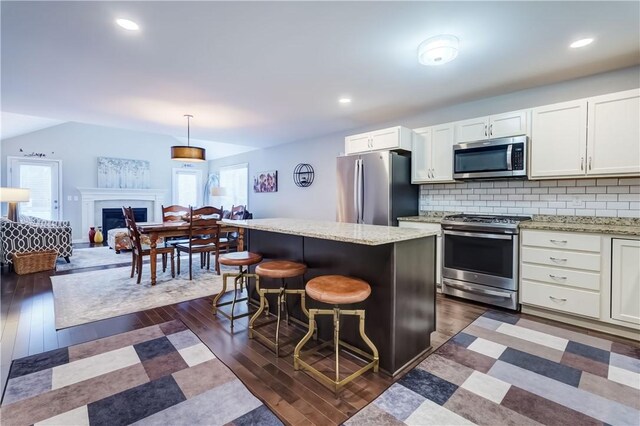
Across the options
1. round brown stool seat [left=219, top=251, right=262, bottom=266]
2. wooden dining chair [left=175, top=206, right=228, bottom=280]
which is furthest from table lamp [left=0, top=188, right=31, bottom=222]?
round brown stool seat [left=219, top=251, right=262, bottom=266]

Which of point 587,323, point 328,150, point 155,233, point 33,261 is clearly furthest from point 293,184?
point 587,323

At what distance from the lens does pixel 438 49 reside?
2.35 metres

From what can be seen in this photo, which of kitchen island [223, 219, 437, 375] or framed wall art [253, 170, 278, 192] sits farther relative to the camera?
framed wall art [253, 170, 278, 192]

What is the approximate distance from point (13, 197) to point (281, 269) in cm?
557

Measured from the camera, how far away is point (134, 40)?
94.3 inches

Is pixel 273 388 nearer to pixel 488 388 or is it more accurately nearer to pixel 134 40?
pixel 488 388

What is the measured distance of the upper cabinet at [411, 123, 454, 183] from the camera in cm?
373

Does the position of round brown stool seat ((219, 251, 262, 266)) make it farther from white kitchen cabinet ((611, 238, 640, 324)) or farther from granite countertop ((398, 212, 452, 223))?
white kitchen cabinet ((611, 238, 640, 324))

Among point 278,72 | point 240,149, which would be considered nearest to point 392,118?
point 278,72

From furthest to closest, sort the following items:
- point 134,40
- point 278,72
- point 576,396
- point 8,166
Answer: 1. point 8,166
2. point 278,72
3. point 134,40
4. point 576,396

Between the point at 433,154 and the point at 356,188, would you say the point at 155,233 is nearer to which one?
the point at 356,188

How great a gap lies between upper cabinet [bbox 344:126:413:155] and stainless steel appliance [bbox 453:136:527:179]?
0.63m

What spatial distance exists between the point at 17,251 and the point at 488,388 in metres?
6.25

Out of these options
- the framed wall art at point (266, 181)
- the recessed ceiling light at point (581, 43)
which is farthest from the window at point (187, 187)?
the recessed ceiling light at point (581, 43)
